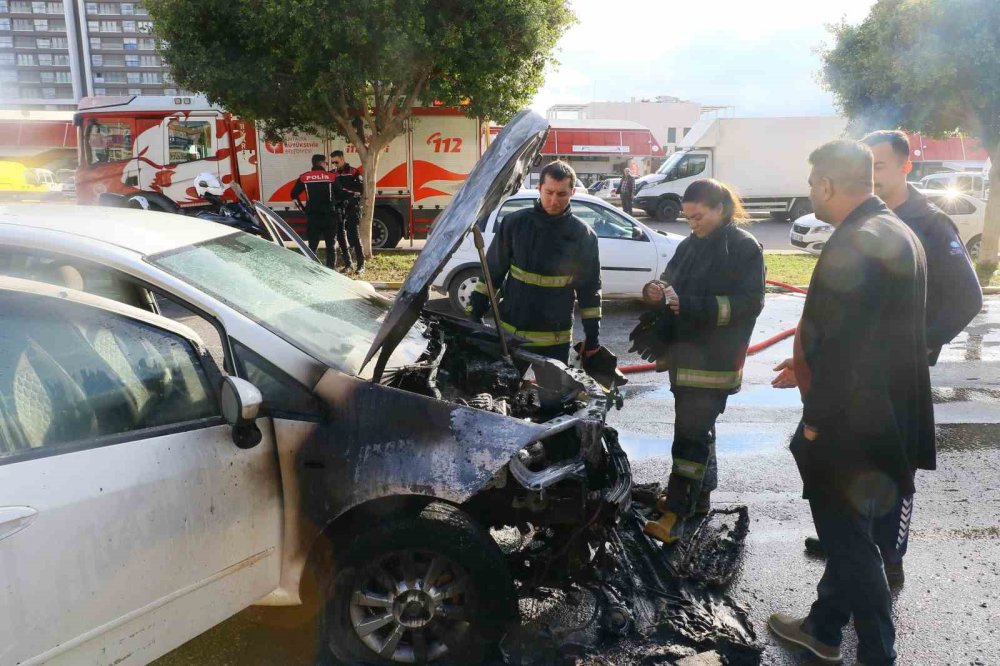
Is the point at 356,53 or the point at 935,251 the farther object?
the point at 356,53

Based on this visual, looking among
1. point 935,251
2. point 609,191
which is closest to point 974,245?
point 935,251

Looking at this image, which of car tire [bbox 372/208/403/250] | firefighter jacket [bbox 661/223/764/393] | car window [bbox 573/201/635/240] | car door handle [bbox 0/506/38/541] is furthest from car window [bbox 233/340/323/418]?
car tire [bbox 372/208/403/250]

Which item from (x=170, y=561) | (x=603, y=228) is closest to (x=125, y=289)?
(x=170, y=561)

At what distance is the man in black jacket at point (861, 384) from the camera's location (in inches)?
92.7

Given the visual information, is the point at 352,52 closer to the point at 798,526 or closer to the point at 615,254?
the point at 615,254

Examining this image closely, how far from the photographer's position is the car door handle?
1796mm

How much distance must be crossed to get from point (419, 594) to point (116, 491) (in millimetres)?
1003

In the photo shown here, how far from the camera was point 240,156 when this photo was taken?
14.6m

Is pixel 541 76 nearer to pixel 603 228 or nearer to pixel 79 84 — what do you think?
pixel 603 228

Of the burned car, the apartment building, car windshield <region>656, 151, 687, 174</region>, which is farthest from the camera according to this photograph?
the apartment building

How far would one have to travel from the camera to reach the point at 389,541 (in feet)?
7.80

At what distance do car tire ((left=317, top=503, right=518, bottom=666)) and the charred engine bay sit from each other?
0.62 ft

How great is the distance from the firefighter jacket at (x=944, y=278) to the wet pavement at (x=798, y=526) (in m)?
1.05

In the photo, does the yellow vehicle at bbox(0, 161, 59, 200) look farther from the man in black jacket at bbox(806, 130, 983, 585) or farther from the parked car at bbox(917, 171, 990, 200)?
the parked car at bbox(917, 171, 990, 200)
